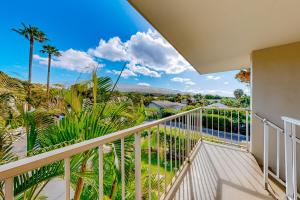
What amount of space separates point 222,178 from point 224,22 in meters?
2.18

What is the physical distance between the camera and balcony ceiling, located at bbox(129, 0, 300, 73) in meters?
1.78

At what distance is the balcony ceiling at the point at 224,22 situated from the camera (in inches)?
70.2

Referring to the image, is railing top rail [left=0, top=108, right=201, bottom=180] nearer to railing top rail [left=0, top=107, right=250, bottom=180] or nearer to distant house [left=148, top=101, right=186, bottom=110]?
railing top rail [left=0, top=107, right=250, bottom=180]

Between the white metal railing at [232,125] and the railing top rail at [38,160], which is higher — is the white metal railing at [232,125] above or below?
below

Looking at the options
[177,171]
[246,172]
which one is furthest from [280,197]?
[177,171]

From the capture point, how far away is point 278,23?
2.16 m

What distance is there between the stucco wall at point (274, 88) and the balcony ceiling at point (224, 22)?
0.76ft

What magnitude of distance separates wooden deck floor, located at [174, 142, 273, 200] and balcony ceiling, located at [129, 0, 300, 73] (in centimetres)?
211

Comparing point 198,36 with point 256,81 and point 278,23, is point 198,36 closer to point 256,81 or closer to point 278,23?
point 278,23

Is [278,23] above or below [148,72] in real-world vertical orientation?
below

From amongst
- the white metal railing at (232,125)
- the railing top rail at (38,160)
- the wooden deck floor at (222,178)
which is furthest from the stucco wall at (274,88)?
the railing top rail at (38,160)

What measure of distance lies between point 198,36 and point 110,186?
253 centimetres

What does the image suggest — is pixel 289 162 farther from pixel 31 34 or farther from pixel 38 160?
pixel 31 34

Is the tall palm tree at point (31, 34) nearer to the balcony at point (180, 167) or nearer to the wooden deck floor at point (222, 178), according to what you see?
the balcony at point (180, 167)
